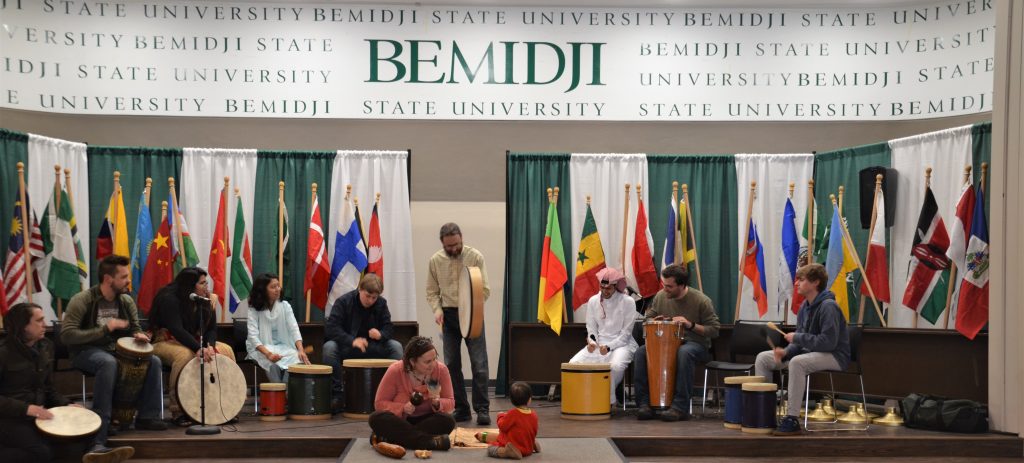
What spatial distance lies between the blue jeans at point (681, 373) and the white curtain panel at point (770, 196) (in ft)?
5.22

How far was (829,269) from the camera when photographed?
8406 millimetres

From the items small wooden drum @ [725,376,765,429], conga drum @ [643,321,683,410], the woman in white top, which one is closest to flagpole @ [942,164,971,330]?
small wooden drum @ [725,376,765,429]

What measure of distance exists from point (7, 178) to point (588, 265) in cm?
498

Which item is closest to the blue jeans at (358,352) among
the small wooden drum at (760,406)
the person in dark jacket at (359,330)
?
the person in dark jacket at (359,330)

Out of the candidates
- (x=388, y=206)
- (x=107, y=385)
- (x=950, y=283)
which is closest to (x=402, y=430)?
(x=107, y=385)

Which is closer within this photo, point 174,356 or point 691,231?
point 174,356

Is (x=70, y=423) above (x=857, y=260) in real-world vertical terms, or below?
below

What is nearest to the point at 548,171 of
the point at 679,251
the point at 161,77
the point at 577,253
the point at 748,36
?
the point at 577,253

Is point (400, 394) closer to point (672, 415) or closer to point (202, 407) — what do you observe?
point (202, 407)

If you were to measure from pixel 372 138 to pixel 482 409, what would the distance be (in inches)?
134

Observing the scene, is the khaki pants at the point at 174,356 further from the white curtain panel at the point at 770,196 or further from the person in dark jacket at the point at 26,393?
the white curtain panel at the point at 770,196

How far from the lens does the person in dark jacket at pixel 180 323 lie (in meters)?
7.34

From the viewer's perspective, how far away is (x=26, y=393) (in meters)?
6.00

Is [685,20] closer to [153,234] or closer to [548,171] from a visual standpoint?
[548,171]
